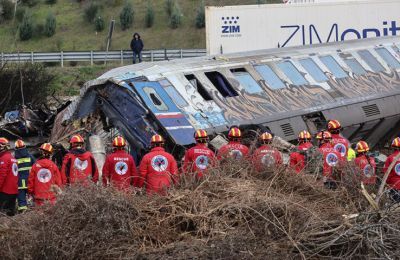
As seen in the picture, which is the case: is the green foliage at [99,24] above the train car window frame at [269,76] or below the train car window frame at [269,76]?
below

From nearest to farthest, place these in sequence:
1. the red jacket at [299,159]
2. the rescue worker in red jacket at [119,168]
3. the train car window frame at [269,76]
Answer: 1. the red jacket at [299,159]
2. the rescue worker in red jacket at [119,168]
3. the train car window frame at [269,76]

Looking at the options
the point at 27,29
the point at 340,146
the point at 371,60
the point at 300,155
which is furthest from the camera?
the point at 27,29

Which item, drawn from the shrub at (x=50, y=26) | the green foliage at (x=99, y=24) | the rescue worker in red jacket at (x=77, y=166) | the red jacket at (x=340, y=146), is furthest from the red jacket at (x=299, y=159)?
the green foliage at (x=99, y=24)

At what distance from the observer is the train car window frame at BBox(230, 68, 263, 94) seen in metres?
15.0

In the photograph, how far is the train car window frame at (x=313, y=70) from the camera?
53.1 ft

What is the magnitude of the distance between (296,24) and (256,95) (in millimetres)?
13567

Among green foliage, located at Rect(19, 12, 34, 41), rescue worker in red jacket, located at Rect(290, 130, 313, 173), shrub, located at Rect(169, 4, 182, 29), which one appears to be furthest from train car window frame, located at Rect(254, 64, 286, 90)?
green foliage, located at Rect(19, 12, 34, 41)

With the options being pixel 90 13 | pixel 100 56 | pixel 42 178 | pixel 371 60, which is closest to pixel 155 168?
pixel 42 178

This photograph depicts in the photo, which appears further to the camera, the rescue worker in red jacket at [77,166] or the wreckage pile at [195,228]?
the rescue worker in red jacket at [77,166]

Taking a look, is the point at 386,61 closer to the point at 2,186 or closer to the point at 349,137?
the point at 349,137

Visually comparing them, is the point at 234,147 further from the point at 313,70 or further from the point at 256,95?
the point at 313,70

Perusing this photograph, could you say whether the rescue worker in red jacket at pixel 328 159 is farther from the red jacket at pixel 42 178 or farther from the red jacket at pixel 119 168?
the red jacket at pixel 42 178

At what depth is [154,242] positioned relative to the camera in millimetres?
7965

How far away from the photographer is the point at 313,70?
642 inches
